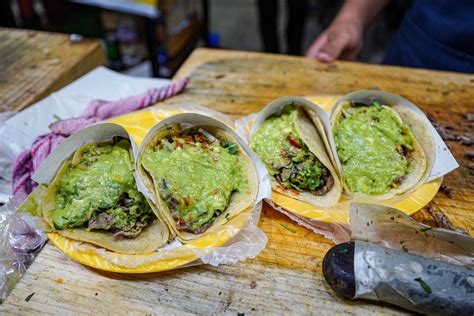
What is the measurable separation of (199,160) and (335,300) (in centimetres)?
98

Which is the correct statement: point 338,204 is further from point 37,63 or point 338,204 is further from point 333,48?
point 37,63

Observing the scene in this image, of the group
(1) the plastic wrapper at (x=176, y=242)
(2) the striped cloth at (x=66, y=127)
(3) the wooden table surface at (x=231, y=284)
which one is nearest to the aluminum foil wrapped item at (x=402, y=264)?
(3) the wooden table surface at (x=231, y=284)

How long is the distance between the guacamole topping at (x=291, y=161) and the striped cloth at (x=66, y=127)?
954mm

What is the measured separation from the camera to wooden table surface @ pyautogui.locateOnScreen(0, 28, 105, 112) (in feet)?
9.93

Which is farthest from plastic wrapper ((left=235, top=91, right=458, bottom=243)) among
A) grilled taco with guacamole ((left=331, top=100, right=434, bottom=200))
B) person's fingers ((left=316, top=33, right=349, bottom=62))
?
person's fingers ((left=316, top=33, right=349, bottom=62))

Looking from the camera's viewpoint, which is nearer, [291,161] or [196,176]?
[196,176]

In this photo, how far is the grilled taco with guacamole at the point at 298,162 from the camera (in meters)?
2.22

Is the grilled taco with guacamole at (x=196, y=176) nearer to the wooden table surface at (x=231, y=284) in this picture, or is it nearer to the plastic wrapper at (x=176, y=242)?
the plastic wrapper at (x=176, y=242)

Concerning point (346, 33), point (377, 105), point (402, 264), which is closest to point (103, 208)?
point (402, 264)

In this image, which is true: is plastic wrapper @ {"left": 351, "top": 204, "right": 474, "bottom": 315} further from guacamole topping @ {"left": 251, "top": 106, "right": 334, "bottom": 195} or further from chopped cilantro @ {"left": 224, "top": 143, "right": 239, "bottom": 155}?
chopped cilantro @ {"left": 224, "top": 143, "right": 239, "bottom": 155}

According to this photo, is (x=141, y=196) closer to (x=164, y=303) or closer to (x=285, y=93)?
(x=164, y=303)

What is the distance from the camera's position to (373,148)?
235 centimetres

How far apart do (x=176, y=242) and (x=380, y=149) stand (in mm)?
1309

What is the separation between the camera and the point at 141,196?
6.77 ft
